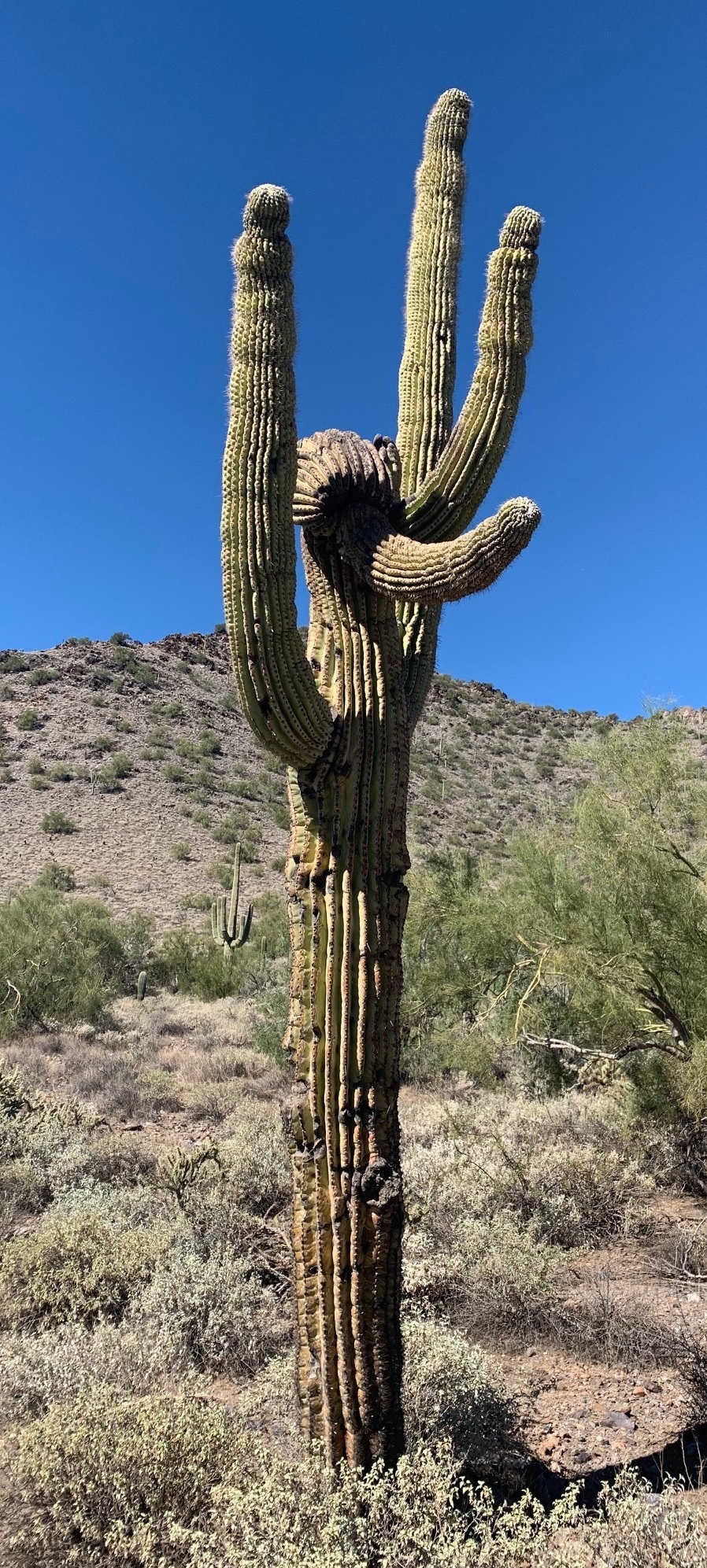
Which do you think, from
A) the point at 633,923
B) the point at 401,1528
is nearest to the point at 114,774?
the point at 633,923

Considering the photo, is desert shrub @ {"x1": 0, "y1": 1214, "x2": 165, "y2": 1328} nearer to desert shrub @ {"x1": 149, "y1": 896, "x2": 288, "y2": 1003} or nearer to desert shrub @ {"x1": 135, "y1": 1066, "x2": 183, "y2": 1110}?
desert shrub @ {"x1": 135, "y1": 1066, "x2": 183, "y2": 1110}

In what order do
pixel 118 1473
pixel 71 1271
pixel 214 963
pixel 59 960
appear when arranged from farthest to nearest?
pixel 214 963 → pixel 59 960 → pixel 71 1271 → pixel 118 1473

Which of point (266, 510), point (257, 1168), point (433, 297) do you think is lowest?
point (257, 1168)

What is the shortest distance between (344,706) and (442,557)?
68 centimetres

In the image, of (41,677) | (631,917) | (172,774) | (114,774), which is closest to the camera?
(631,917)

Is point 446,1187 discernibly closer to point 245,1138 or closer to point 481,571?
point 245,1138

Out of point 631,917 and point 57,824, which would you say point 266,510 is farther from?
point 57,824

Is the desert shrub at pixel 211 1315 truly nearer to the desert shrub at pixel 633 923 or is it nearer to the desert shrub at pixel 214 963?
the desert shrub at pixel 633 923

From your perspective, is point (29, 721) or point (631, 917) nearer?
point (631, 917)

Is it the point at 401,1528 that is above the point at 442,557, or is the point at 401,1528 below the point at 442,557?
below

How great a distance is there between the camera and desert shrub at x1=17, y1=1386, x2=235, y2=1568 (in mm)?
3018

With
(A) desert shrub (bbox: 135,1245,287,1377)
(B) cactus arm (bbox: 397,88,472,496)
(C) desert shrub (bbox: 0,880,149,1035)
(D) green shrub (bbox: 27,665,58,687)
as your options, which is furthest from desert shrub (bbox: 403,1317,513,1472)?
(D) green shrub (bbox: 27,665,58,687)

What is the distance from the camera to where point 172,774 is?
3256 centimetres

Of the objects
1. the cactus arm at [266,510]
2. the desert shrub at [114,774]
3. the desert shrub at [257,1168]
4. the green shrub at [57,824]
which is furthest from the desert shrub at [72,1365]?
the desert shrub at [114,774]
